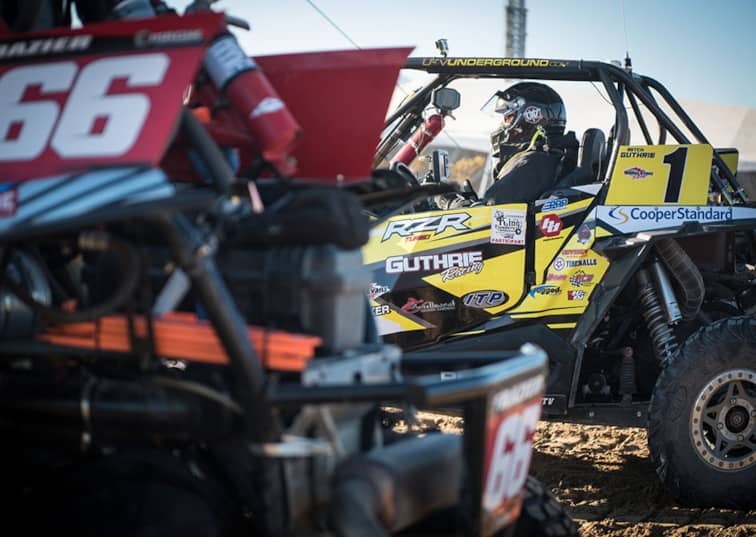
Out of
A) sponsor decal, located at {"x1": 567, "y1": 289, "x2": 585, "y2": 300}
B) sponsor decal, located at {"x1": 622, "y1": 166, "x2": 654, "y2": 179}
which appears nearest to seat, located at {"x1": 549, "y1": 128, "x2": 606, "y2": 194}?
sponsor decal, located at {"x1": 622, "y1": 166, "x2": 654, "y2": 179}

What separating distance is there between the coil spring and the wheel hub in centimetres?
34

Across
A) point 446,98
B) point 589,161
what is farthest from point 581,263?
point 446,98

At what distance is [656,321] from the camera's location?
487 cm

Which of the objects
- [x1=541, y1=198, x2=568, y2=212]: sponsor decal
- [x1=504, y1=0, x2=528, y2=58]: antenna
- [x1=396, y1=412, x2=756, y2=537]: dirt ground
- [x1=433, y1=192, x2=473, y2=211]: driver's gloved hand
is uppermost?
[x1=504, y1=0, x2=528, y2=58]: antenna

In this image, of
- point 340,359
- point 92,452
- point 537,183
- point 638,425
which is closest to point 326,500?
→ point 340,359

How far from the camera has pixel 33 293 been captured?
2.45 m

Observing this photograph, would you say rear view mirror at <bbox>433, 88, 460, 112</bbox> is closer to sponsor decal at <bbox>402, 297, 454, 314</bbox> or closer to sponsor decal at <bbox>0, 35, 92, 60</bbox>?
sponsor decal at <bbox>402, 297, 454, 314</bbox>

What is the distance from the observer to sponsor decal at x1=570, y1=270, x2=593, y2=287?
4.92 metres

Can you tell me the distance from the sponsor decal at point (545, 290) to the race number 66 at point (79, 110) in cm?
315

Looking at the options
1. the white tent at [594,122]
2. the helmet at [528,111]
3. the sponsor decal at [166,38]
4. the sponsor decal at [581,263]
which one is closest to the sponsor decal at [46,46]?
the sponsor decal at [166,38]

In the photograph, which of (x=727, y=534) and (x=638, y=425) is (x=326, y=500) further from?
(x=638, y=425)

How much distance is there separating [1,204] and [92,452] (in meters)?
0.71

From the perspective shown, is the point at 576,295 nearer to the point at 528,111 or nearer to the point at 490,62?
the point at 490,62

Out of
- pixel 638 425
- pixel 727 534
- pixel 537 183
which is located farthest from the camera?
pixel 537 183
